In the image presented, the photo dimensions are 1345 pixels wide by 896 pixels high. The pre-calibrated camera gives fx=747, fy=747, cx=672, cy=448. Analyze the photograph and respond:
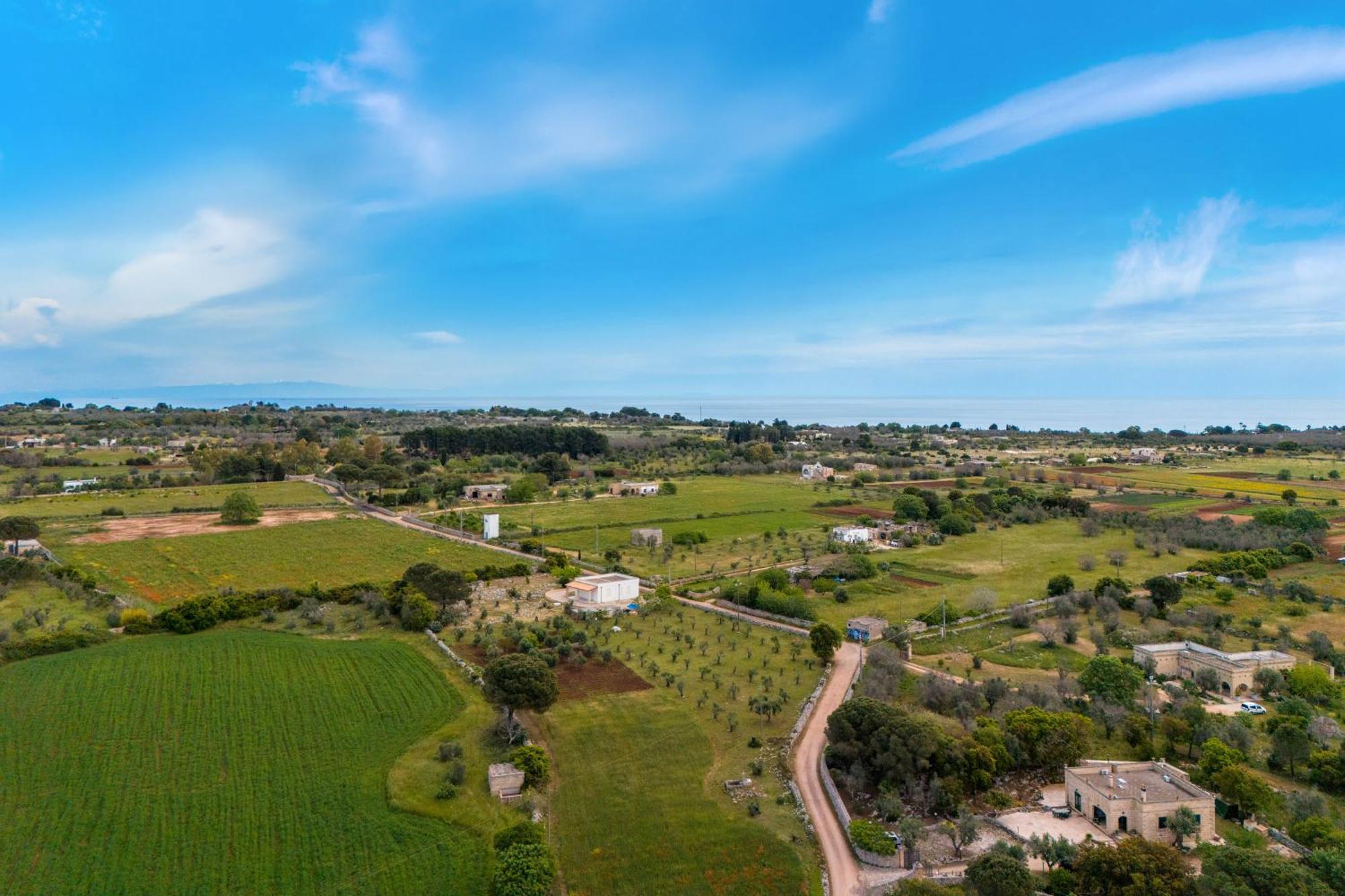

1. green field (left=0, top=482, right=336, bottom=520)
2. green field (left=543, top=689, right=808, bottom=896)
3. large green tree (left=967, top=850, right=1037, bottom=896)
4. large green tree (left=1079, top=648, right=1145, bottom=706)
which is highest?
green field (left=0, top=482, right=336, bottom=520)

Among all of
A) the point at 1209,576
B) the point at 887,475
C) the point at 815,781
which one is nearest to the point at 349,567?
the point at 815,781

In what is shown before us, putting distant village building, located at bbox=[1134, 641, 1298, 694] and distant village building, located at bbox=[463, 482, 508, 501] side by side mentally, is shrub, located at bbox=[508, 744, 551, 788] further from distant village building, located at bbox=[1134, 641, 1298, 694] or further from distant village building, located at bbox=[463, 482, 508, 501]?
distant village building, located at bbox=[463, 482, 508, 501]

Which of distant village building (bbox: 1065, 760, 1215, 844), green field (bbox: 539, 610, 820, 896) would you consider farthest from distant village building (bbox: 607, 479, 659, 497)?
distant village building (bbox: 1065, 760, 1215, 844)

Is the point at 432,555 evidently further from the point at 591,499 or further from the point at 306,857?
the point at 306,857

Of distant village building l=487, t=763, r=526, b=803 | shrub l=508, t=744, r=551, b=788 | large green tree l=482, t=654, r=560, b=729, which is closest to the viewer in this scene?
distant village building l=487, t=763, r=526, b=803

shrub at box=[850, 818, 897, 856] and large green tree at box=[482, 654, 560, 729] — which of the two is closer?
shrub at box=[850, 818, 897, 856]

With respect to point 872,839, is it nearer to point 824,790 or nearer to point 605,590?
point 824,790
